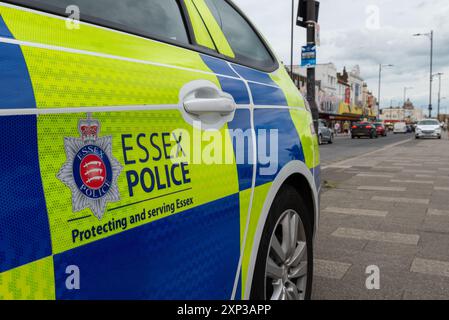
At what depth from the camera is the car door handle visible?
151cm

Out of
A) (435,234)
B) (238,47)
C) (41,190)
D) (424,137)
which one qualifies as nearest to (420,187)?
(435,234)

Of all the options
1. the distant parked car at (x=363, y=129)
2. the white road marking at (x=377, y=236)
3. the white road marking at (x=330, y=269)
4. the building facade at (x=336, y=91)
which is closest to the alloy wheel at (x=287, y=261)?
the white road marking at (x=330, y=269)

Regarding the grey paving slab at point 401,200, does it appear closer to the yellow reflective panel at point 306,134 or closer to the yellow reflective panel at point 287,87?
the yellow reflective panel at point 306,134

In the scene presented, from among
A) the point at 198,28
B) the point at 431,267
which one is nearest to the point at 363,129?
the point at 431,267

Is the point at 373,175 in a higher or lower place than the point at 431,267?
lower

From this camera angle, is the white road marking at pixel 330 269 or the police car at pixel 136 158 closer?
the police car at pixel 136 158

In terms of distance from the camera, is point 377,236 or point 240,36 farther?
point 377,236

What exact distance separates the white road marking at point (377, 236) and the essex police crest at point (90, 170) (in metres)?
3.76

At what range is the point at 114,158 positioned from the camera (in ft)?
3.88

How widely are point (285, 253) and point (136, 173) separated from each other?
114cm

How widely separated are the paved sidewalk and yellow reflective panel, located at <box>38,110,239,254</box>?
6.21 ft

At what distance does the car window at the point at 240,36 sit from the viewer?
2143mm

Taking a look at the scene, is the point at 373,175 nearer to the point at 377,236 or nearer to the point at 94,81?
the point at 377,236

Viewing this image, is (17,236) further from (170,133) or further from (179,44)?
(179,44)
